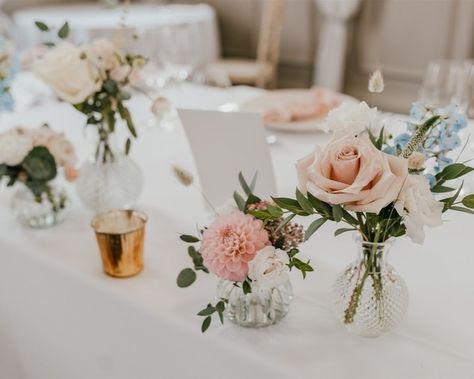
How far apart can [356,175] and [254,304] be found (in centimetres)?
24

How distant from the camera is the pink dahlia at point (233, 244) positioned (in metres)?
0.69

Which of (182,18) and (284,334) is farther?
(182,18)

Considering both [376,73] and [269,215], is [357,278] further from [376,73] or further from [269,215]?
[376,73]

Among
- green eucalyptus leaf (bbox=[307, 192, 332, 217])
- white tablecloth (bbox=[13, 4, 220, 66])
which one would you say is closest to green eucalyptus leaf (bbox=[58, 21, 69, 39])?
green eucalyptus leaf (bbox=[307, 192, 332, 217])

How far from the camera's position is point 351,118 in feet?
2.16

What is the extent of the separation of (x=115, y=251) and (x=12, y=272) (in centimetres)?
26

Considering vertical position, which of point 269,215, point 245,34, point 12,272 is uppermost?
point 269,215

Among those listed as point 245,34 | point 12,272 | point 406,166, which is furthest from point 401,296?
point 245,34

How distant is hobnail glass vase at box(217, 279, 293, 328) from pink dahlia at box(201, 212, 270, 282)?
0.06 meters

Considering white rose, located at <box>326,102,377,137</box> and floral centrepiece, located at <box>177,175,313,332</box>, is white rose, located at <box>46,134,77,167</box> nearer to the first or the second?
floral centrepiece, located at <box>177,175,313,332</box>

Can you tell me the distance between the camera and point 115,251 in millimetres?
885

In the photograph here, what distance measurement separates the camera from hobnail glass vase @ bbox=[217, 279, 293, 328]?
0.76 metres

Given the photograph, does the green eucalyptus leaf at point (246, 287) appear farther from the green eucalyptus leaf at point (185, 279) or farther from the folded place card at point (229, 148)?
the folded place card at point (229, 148)

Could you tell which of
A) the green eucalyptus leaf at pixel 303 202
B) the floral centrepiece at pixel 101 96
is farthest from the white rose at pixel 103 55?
the green eucalyptus leaf at pixel 303 202
